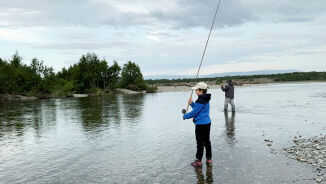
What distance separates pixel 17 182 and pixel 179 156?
476 cm

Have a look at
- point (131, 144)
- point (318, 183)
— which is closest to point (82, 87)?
point (131, 144)

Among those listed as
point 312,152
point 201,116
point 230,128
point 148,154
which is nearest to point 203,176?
point 201,116

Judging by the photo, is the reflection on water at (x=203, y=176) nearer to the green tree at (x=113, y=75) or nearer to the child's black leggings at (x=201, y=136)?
the child's black leggings at (x=201, y=136)

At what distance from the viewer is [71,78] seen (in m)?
77.1

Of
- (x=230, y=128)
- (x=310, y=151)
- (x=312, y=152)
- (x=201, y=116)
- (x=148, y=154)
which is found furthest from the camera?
→ (x=230, y=128)

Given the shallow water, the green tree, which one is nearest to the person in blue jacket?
the shallow water

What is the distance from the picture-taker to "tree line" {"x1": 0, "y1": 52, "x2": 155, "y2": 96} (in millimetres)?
61344

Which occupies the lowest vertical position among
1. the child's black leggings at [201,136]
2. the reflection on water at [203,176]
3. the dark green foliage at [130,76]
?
the reflection on water at [203,176]

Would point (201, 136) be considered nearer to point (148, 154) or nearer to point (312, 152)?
point (148, 154)

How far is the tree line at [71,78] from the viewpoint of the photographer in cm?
6134

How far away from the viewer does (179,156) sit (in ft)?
32.3

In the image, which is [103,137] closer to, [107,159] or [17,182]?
[107,159]

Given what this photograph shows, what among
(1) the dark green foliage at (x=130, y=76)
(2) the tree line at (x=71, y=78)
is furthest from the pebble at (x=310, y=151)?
(1) the dark green foliage at (x=130, y=76)

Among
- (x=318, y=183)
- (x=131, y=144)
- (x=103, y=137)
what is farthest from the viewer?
(x=103, y=137)
